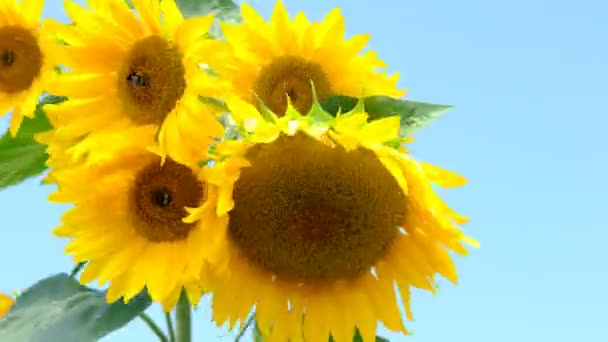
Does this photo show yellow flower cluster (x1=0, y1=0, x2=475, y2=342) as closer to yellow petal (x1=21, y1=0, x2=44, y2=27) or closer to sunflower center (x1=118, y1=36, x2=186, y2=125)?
sunflower center (x1=118, y1=36, x2=186, y2=125)

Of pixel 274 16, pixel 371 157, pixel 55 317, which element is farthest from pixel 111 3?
pixel 55 317

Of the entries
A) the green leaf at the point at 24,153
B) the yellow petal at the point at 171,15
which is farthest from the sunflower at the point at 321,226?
the green leaf at the point at 24,153

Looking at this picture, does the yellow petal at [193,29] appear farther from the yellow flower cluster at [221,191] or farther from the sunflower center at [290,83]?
the sunflower center at [290,83]

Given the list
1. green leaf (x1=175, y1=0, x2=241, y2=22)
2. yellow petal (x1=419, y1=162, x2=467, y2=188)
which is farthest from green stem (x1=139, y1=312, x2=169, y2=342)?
yellow petal (x1=419, y1=162, x2=467, y2=188)

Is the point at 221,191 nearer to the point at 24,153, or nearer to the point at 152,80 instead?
the point at 152,80

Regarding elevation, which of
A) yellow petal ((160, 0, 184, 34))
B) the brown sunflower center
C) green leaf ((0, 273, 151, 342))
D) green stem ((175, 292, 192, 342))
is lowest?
green leaf ((0, 273, 151, 342))

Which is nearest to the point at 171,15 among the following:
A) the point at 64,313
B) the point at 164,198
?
the point at 164,198

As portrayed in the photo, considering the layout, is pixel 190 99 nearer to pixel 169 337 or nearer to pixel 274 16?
pixel 274 16
